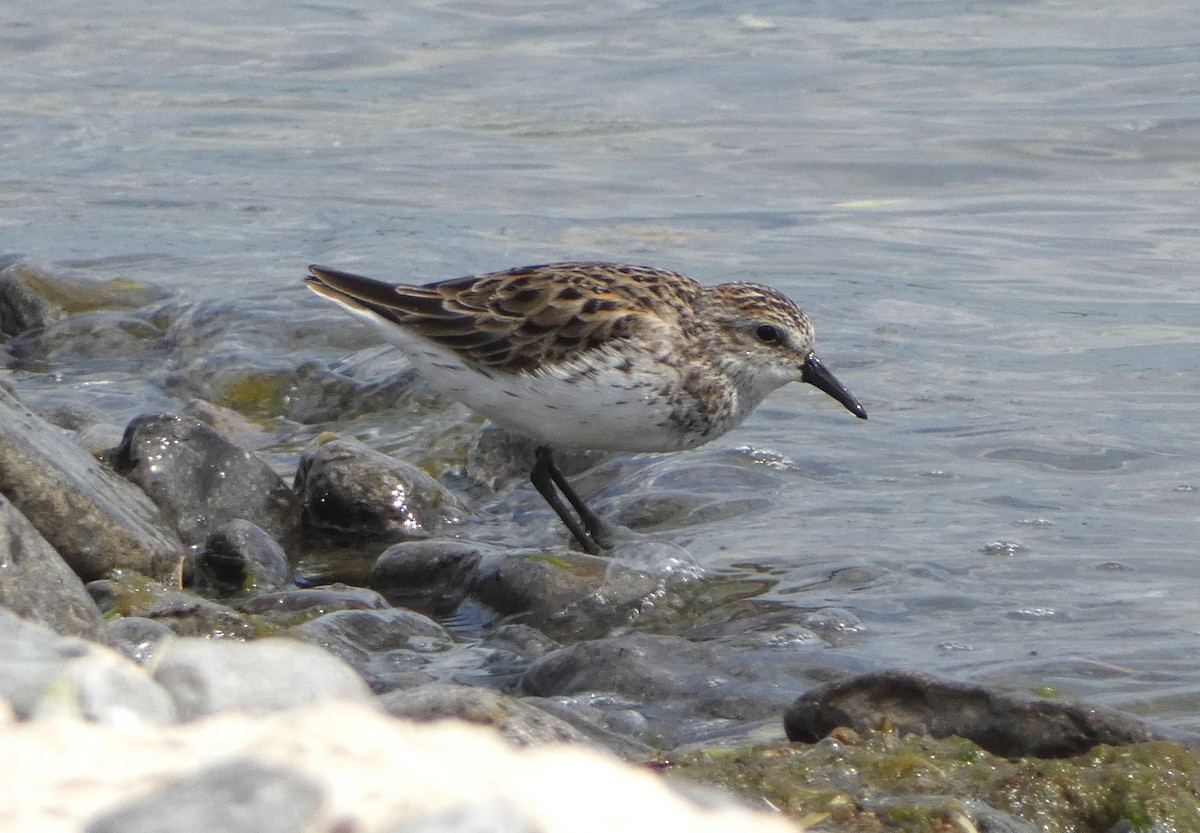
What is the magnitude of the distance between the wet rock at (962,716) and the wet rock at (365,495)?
304 cm

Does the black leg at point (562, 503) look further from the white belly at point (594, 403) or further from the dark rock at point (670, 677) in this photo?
the dark rock at point (670, 677)

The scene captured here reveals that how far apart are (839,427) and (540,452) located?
1.83 metres

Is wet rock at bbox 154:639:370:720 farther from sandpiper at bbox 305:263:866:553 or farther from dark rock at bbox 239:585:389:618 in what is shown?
sandpiper at bbox 305:263:866:553

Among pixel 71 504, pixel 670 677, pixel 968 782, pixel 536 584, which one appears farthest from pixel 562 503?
pixel 968 782

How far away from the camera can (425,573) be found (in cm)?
651

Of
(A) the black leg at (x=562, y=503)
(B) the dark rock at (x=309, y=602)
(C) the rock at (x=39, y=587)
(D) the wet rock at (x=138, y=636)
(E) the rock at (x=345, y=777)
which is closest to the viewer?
(E) the rock at (x=345, y=777)

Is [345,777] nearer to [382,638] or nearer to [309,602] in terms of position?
[382,638]

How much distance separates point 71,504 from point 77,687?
120 inches

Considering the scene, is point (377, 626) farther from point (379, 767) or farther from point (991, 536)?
point (379, 767)

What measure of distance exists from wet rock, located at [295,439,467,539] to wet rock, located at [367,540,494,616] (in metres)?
0.58

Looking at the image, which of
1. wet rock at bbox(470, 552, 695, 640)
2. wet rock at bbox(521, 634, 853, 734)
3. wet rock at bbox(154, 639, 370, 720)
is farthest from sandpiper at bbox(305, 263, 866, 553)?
wet rock at bbox(154, 639, 370, 720)

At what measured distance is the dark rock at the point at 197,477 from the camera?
22.4 feet

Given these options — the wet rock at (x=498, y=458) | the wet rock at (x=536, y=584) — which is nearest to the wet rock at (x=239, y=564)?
the wet rock at (x=536, y=584)

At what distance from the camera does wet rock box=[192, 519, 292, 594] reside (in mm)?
6207
